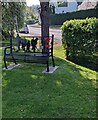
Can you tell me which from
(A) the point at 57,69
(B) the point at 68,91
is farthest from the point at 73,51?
(B) the point at 68,91

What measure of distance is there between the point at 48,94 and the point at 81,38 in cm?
468

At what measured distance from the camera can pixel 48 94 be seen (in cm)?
553

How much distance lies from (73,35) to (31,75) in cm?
366

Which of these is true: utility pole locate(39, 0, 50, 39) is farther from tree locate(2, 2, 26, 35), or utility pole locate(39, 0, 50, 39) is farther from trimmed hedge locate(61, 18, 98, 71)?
tree locate(2, 2, 26, 35)

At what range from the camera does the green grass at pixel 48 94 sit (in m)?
4.58

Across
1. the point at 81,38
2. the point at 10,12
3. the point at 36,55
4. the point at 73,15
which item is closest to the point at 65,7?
the point at 73,15

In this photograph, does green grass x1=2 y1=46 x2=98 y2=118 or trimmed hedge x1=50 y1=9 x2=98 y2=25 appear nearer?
green grass x1=2 y1=46 x2=98 y2=118

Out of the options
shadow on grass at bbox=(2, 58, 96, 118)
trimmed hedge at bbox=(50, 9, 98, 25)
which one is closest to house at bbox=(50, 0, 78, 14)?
trimmed hedge at bbox=(50, 9, 98, 25)

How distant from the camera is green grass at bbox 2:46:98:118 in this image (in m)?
4.58

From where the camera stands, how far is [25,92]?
5.66 m

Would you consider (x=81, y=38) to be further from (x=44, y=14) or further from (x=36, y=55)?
(x=36, y=55)

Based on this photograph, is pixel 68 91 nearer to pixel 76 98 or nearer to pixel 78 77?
pixel 76 98

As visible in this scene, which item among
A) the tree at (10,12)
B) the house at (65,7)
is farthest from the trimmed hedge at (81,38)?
the house at (65,7)

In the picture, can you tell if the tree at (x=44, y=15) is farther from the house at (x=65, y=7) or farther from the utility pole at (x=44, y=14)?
the house at (x=65, y=7)
